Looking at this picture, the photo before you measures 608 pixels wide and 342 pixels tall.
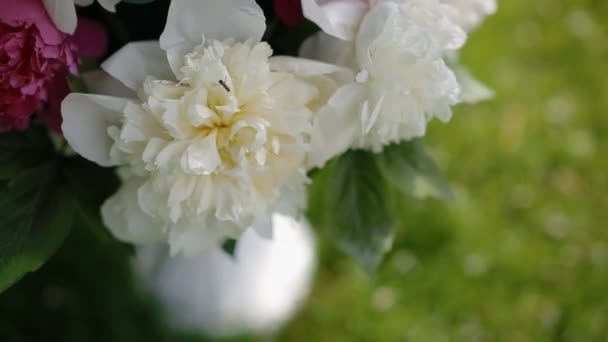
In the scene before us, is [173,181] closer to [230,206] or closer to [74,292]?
[230,206]

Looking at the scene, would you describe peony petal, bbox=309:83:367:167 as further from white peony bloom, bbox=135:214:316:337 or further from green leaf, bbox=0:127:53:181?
white peony bloom, bbox=135:214:316:337

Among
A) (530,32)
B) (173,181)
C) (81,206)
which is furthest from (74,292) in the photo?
(530,32)

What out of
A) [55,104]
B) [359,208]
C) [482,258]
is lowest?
[482,258]

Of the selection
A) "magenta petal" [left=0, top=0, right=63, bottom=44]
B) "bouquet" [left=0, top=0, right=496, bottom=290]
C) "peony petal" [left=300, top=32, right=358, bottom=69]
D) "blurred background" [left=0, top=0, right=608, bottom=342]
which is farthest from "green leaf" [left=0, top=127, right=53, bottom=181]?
"blurred background" [left=0, top=0, right=608, bottom=342]

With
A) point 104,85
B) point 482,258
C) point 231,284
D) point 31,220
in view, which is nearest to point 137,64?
point 104,85

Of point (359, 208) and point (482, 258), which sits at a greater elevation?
point (359, 208)

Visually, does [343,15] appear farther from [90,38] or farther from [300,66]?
[90,38]
